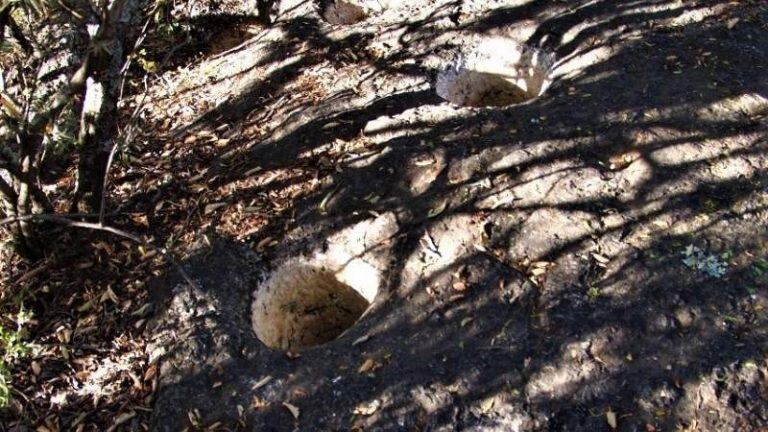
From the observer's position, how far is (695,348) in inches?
131

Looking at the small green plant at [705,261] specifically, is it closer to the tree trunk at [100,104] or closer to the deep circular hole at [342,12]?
the tree trunk at [100,104]

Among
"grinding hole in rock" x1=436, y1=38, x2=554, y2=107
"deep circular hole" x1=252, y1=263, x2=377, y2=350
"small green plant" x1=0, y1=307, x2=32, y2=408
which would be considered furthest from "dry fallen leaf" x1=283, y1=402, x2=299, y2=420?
"grinding hole in rock" x1=436, y1=38, x2=554, y2=107

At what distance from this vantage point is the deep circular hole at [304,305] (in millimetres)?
4082

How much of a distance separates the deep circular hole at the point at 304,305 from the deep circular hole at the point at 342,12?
3131 mm

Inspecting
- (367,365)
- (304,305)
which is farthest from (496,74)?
(367,365)

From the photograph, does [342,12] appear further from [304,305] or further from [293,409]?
[293,409]

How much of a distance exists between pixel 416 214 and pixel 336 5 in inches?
129

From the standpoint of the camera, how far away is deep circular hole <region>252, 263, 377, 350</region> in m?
4.08

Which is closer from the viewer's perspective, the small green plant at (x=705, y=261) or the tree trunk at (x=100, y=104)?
the small green plant at (x=705, y=261)

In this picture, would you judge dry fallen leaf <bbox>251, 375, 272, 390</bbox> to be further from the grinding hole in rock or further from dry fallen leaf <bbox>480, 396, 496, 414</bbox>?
the grinding hole in rock

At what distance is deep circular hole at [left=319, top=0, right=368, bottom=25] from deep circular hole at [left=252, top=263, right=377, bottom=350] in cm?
313

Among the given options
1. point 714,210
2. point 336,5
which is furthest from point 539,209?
point 336,5

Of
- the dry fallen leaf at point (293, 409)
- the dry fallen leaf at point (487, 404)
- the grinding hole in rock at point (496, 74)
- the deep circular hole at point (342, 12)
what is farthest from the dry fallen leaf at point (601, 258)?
the deep circular hole at point (342, 12)

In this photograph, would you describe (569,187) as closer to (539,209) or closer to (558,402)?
(539,209)
